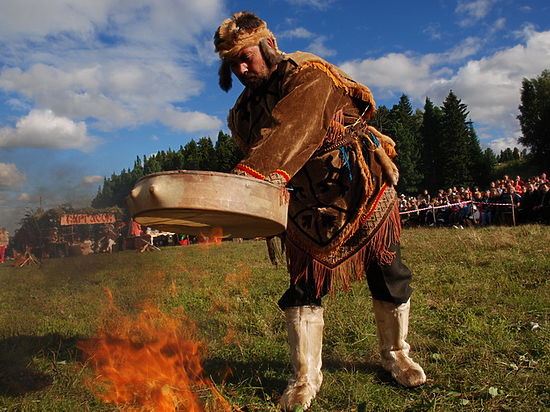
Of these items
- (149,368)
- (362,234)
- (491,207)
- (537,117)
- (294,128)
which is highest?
(537,117)

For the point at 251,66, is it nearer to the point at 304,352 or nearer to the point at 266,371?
the point at 304,352

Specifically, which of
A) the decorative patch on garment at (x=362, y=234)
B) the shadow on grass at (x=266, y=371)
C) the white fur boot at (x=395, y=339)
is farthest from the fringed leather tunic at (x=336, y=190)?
the shadow on grass at (x=266, y=371)

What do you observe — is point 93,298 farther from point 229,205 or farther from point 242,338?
point 229,205

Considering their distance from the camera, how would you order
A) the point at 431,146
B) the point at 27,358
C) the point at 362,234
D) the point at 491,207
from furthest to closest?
the point at 431,146
the point at 491,207
the point at 27,358
the point at 362,234

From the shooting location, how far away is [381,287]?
2945 mm

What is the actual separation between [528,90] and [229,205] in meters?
58.9

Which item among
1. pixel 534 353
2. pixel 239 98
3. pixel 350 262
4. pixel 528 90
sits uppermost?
pixel 528 90

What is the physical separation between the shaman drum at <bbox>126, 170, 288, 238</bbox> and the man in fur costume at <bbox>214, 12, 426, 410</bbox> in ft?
2.16

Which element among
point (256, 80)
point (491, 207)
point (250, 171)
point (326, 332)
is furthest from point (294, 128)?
point (491, 207)

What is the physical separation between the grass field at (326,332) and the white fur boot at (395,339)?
102 millimetres

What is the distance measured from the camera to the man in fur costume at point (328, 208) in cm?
241

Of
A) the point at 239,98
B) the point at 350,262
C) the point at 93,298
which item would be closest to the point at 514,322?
the point at 350,262

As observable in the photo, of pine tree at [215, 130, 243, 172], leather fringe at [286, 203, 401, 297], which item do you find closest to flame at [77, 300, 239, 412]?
leather fringe at [286, 203, 401, 297]

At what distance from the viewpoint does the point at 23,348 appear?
392 centimetres
